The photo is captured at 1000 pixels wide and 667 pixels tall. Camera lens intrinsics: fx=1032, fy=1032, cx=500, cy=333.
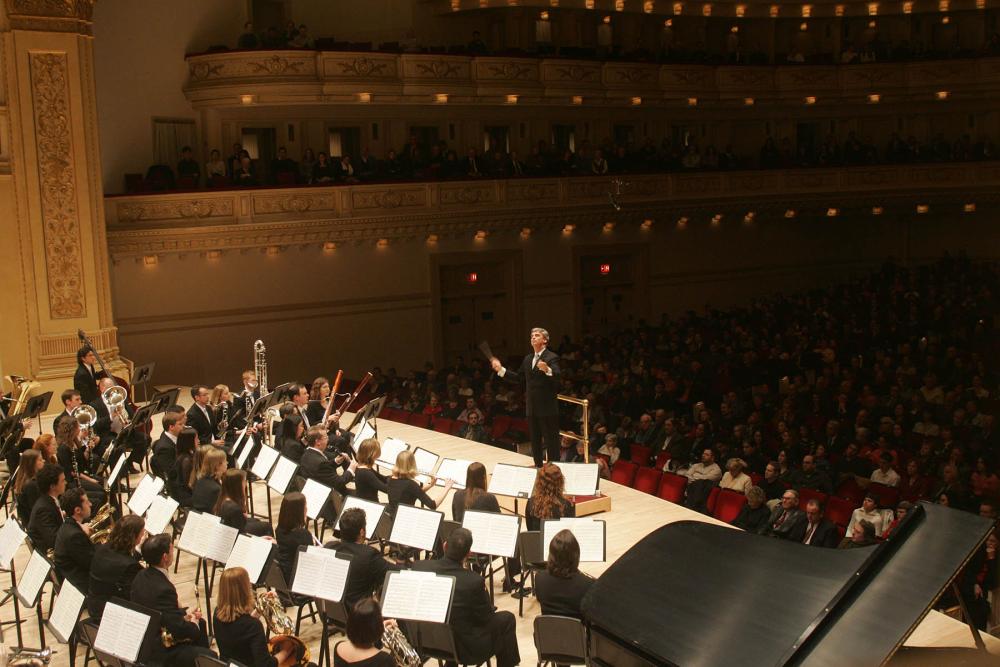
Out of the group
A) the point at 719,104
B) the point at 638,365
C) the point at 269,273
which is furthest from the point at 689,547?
the point at 719,104

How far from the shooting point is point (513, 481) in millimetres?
8789

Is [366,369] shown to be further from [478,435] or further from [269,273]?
[478,435]

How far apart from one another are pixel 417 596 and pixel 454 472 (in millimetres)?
2936

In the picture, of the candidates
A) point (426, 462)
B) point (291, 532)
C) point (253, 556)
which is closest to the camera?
point (253, 556)

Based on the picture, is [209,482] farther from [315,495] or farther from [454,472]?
[454,472]

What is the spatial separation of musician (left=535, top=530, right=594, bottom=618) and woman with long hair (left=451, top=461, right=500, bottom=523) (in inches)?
48.0

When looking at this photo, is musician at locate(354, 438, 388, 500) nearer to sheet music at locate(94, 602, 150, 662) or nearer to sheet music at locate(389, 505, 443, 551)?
sheet music at locate(389, 505, 443, 551)

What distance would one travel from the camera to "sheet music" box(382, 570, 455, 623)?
611cm

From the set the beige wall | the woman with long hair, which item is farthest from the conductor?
the beige wall

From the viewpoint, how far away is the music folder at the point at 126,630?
5.65 meters

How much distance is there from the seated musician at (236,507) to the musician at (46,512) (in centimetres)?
114

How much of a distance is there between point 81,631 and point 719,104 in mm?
22031

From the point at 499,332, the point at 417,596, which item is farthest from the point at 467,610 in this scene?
the point at 499,332

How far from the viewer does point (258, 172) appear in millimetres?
20625
